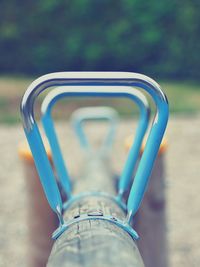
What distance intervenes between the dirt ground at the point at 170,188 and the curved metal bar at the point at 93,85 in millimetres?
728

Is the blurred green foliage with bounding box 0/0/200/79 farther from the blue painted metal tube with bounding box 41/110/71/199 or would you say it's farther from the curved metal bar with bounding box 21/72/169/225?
the curved metal bar with bounding box 21/72/169/225

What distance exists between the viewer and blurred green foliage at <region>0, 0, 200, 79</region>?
26.1ft

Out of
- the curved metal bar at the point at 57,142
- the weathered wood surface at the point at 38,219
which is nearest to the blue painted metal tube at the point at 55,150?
the curved metal bar at the point at 57,142

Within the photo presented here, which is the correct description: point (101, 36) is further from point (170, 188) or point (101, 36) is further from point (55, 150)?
point (55, 150)

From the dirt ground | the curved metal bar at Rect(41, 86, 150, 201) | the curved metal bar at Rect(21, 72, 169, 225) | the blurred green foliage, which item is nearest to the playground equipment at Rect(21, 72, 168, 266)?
the curved metal bar at Rect(21, 72, 169, 225)

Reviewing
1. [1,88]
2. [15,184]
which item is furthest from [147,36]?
[15,184]

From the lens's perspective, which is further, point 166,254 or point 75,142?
point 75,142

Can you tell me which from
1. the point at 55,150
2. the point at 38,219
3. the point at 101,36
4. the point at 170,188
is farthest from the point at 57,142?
the point at 101,36

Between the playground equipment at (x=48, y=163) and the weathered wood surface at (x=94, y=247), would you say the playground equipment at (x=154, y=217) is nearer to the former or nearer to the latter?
the playground equipment at (x=48, y=163)

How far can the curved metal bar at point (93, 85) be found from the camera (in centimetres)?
104

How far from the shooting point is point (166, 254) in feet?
6.15

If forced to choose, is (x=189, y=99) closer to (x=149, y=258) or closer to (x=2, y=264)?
(x=2, y=264)

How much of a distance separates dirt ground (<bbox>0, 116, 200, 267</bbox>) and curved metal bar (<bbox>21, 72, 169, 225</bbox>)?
2.39 ft

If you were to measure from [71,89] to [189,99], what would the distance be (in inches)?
198
